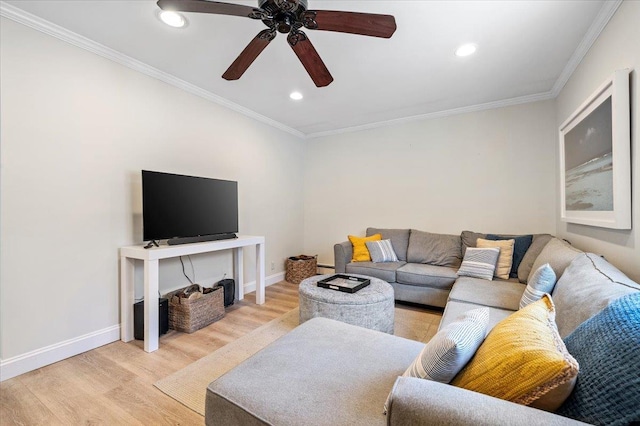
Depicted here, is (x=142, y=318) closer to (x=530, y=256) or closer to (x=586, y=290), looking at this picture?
(x=586, y=290)

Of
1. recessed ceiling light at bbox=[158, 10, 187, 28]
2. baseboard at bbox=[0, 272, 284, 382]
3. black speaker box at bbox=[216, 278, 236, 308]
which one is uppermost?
recessed ceiling light at bbox=[158, 10, 187, 28]

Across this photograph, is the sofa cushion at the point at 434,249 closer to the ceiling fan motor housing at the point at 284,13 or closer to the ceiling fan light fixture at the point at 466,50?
the ceiling fan light fixture at the point at 466,50

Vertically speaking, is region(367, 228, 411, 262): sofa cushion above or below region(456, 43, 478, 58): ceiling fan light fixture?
below

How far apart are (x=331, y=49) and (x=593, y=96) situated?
2.00 meters

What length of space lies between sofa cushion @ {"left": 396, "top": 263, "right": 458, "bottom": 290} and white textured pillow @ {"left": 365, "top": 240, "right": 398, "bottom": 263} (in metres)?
0.29

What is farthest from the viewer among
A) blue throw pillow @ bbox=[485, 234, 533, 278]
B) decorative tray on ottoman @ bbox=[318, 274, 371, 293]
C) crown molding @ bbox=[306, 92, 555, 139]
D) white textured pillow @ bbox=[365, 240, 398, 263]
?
white textured pillow @ bbox=[365, 240, 398, 263]

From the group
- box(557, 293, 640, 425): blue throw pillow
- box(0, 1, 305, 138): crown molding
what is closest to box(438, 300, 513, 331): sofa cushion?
box(557, 293, 640, 425): blue throw pillow

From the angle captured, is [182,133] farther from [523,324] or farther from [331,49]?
[523,324]

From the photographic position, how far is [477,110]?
144 inches

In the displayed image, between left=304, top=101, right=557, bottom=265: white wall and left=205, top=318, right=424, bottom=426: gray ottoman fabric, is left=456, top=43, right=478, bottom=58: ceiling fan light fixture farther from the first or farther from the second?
left=205, top=318, right=424, bottom=426: gray ottoman fabric

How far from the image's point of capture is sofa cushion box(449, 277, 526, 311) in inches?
81.8

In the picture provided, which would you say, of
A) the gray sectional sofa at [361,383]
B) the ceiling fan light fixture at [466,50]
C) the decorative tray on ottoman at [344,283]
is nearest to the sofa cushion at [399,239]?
the decorative tray on ottoman at [344,283]

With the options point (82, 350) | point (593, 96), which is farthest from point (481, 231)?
point (82, 350)

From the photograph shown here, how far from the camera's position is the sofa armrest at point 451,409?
664mm
